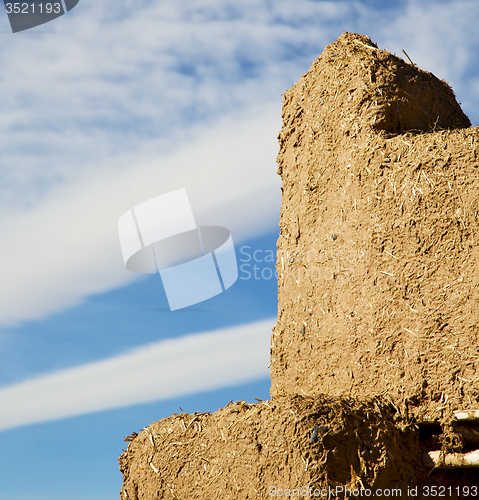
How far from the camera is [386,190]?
15.7ft

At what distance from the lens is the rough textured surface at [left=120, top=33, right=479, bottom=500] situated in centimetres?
404

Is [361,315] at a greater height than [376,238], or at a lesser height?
lesser

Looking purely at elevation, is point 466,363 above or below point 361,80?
below

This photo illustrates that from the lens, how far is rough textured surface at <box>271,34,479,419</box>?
4.31 meters

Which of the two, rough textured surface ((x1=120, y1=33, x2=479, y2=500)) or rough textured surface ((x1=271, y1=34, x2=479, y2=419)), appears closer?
rough textured surface ((x1=120, y1=33, x2=479, y2=500))

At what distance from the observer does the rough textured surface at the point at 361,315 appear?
4.04 meters

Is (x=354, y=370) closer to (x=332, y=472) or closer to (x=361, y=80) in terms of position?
(x=332, y=472)

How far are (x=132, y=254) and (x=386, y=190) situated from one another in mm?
4157

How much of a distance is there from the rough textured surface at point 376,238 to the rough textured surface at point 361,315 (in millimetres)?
12

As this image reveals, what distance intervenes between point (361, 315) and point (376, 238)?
0.68 metres

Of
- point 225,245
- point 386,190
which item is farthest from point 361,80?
point 225,245

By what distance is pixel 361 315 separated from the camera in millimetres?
4746

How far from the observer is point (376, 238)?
15.6 feet

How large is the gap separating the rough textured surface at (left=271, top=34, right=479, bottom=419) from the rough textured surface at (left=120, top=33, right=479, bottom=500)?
12 millimetres
